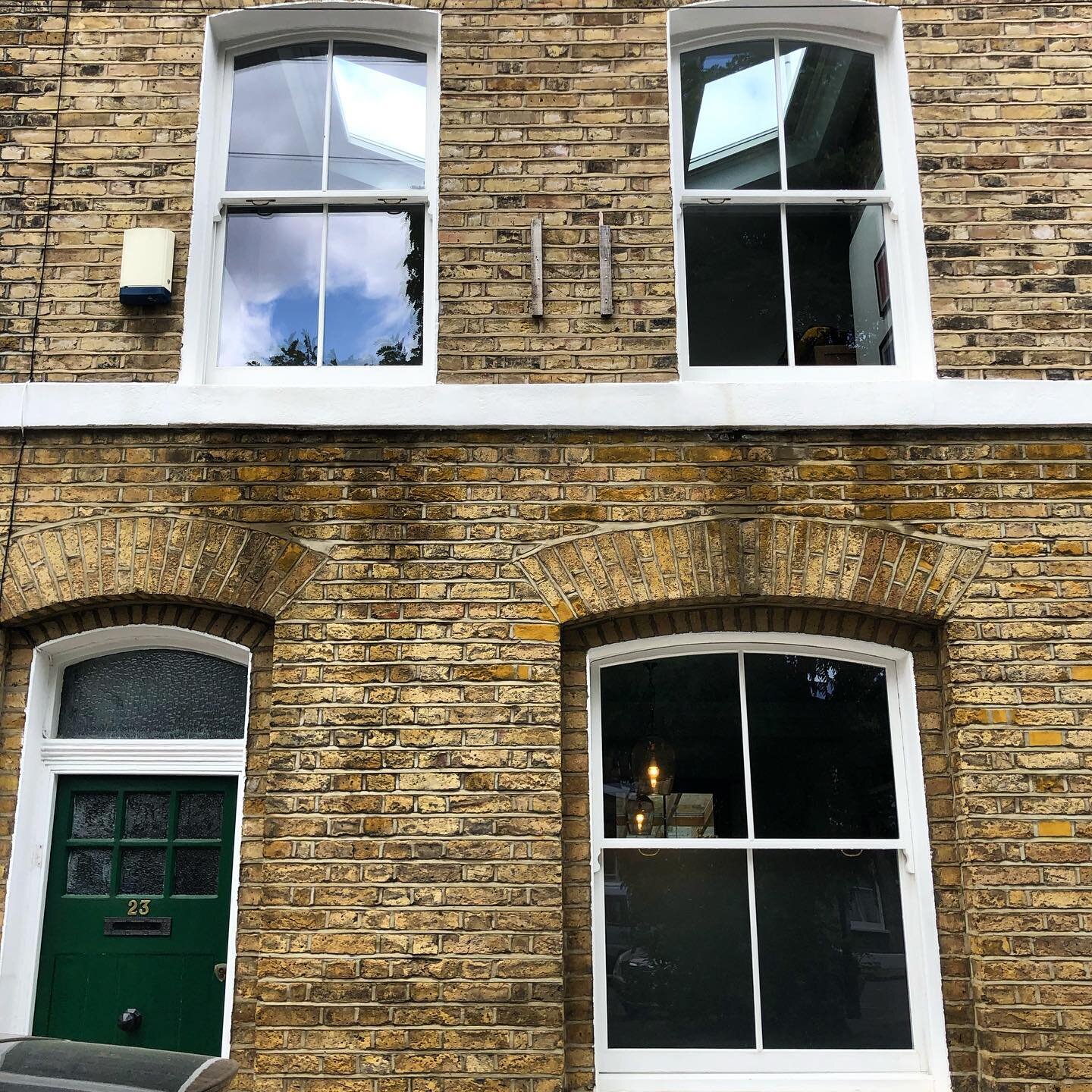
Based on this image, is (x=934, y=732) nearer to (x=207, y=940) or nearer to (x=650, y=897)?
(x=650, y=897)

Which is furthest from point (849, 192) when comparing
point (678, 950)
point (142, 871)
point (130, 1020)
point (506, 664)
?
point (130, 1020)

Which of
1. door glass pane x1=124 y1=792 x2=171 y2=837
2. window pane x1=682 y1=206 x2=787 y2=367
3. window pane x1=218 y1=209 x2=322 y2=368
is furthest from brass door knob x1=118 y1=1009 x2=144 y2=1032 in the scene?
window pane x1=682 y1=206 x2=787 y2=367

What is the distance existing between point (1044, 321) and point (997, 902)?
264cm

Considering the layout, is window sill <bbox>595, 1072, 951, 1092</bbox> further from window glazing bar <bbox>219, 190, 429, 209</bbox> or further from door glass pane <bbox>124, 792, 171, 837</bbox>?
window glazing bar <bbox>219, 190, 429, 209</bbox>

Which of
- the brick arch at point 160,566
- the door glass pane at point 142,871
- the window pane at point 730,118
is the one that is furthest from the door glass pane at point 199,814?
the window pane at point 730,118

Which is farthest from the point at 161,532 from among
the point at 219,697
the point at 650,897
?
the point at 650,897

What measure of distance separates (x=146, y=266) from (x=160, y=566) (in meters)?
1.44

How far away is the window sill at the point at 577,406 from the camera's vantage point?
16.3ft

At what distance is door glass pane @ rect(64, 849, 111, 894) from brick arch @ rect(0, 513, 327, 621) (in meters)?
1.11

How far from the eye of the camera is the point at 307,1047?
4.37 m

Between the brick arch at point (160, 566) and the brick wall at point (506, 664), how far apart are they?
0.04 feet

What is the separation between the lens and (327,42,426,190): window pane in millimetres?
5566

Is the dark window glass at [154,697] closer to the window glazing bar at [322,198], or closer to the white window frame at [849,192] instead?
the window glazing bar at [322,198]

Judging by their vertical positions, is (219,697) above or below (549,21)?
below
